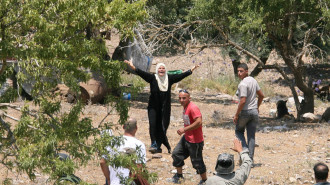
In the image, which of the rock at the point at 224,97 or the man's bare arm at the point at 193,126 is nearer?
the man's bare arm at the point at 193,126

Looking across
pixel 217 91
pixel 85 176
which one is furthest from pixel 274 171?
pixel 217 91

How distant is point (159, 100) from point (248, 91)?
1677 mm

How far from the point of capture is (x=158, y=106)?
997 centimetres

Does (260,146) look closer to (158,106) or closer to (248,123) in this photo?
(248,123)

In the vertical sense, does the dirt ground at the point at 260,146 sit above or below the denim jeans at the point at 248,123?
below

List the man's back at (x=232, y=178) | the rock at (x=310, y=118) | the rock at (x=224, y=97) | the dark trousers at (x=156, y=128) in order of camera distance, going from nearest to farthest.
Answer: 1. the man's back at (x=232, y=178)
2. the dark trousers at (x=156, y=128)
3. the rock at (x=310, y=118)
4. the rock at (x=224, y=97)

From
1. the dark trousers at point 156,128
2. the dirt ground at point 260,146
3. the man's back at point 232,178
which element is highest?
the man's back at point 232,178

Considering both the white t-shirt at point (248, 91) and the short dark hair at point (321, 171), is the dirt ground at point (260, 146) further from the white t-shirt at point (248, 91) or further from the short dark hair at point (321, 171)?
the short dark hair at point (321, 171)

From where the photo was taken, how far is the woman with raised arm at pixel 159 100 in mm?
9711

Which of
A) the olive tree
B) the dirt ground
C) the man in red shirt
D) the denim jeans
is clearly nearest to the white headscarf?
the dirt ground

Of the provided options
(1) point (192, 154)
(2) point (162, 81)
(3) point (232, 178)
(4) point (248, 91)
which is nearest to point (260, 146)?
(4) point (248, 91)

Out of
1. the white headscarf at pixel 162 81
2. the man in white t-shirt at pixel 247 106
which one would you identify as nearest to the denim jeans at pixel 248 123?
the man in white t-shirt at pixel 247 106

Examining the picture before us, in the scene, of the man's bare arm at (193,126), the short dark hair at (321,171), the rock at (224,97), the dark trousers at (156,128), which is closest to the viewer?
the short dark hair at (321,171)

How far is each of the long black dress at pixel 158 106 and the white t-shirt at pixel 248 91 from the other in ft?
3.96
